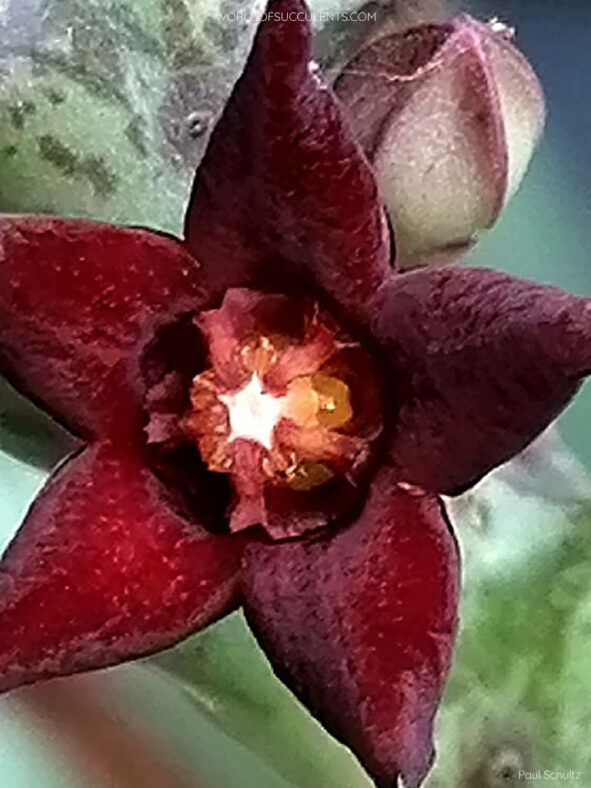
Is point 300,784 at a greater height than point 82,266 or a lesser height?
lesser

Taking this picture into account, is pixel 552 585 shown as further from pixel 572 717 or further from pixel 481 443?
pixel 481 443

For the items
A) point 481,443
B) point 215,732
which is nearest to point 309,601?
point 481,443

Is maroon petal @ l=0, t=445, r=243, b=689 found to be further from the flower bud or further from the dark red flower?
the flower bud

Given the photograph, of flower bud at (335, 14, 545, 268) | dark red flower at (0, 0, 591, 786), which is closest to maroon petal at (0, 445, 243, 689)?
dark red flower at (0, 0, 591, 786)

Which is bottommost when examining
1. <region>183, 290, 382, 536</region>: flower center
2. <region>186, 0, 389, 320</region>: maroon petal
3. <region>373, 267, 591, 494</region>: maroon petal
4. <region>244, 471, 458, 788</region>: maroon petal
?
<region>244, 471, 458, 788</region>: maroon petal

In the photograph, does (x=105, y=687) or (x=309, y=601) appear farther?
(x=105, y=687)
